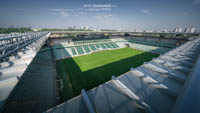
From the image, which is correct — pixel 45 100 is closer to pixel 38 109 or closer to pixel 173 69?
pixel 38 109

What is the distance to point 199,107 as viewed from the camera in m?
0.62

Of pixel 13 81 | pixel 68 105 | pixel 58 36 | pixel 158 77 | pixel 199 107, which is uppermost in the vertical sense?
pixel 58 36

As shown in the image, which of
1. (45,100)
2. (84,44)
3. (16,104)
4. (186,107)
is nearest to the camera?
(186,107)

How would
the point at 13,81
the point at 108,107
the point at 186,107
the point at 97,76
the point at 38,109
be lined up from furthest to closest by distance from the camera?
1. the point at 97,76
2. the point at 38,109
3. the point at 13,81
4. the point at 108,107
5. the point at 186,107

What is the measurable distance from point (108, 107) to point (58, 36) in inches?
886

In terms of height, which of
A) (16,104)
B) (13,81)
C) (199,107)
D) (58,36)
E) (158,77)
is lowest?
(16,104)

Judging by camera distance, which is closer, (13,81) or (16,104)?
(13,81)

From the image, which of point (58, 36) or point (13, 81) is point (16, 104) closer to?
point (13, 81)

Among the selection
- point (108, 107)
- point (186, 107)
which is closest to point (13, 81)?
point (108, 107)

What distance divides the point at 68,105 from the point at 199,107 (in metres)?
1.72

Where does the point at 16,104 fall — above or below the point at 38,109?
above

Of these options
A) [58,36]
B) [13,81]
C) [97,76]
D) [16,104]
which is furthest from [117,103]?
[58,36]

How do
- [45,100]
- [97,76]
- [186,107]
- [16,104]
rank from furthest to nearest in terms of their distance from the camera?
[97,76], [45,100], [16,104], [186,107]

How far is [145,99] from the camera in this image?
1432mm
